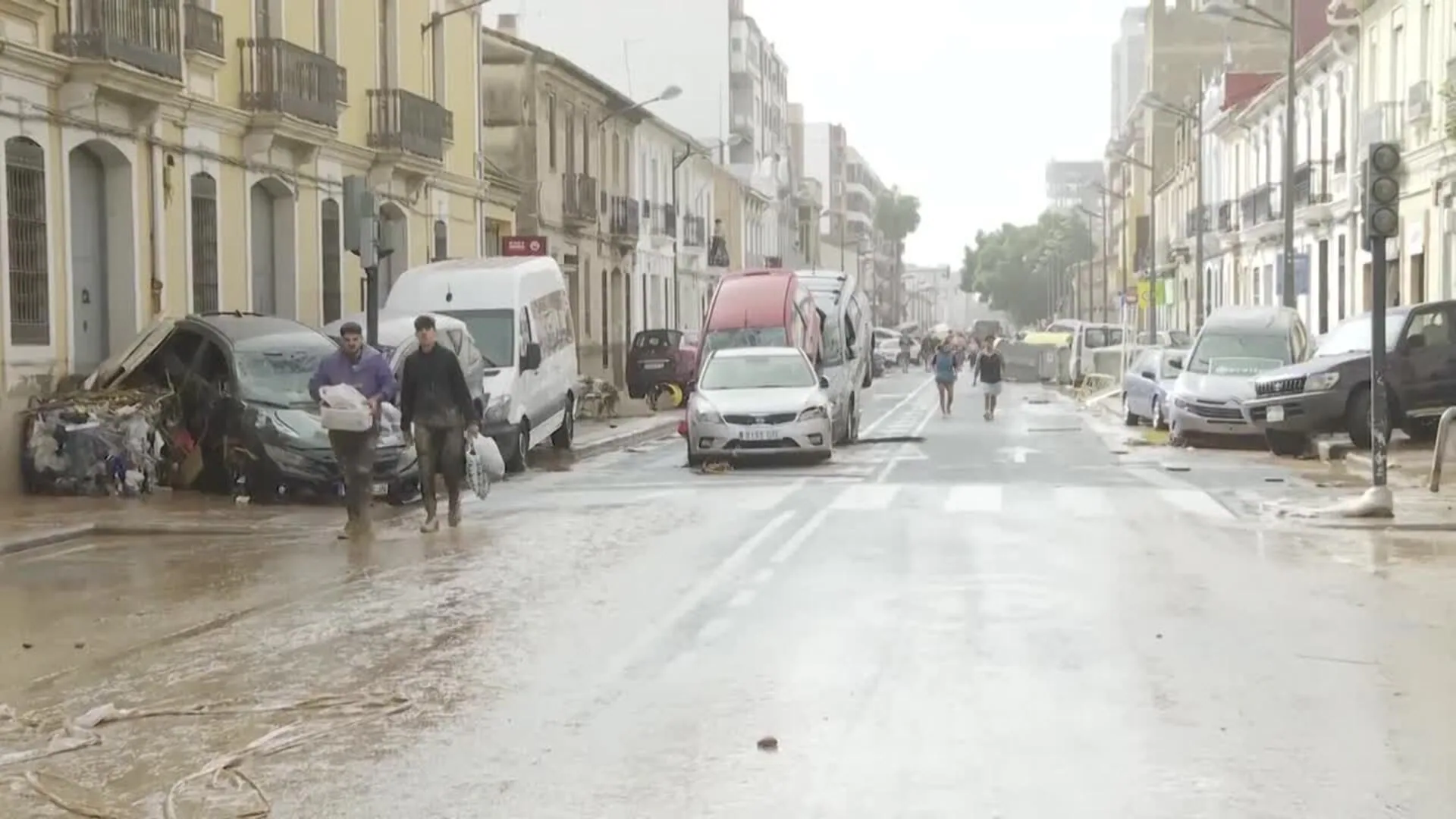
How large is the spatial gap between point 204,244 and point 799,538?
513 inches

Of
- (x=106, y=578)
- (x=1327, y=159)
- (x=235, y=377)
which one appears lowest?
(x=106, y=578)

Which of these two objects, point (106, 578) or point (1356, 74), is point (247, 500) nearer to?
point (106, 578)

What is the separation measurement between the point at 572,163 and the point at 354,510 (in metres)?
33.5

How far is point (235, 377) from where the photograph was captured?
61.7 ft

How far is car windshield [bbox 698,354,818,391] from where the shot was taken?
79.3 ft

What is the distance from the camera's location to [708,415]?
2277 centimetres

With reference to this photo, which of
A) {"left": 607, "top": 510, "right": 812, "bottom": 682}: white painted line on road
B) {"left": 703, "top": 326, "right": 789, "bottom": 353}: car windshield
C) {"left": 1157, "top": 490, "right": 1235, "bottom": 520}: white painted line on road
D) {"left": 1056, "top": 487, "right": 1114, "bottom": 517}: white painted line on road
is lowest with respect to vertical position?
{"left": 1157, "top": 490, "right": 1235, "bottom": 520}: white painted line on road

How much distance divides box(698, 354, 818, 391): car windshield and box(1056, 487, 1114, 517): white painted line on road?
5.75m

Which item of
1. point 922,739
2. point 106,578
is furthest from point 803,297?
point 922,739

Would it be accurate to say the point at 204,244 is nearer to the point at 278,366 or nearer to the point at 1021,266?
the point at 278,366

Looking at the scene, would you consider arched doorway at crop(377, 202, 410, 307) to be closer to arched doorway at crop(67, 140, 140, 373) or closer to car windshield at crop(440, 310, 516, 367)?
car windshield at crop(440, 310, 516, 367)

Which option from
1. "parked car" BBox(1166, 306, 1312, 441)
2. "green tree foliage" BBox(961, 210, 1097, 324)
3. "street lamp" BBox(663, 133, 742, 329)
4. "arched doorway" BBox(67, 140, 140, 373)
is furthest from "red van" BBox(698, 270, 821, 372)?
"green tree foliage" BBox(961, 210, 1097, 324)

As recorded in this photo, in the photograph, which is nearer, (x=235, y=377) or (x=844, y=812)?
(x=844, y=812)

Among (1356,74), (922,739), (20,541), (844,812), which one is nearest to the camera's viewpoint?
(844,812)
